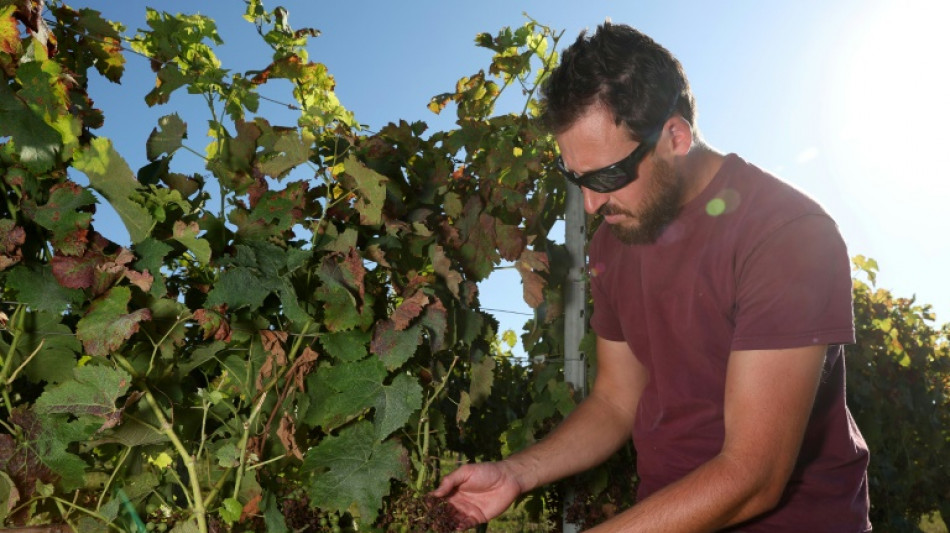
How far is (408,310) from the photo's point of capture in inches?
91.4

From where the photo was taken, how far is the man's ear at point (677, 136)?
2.27 metres

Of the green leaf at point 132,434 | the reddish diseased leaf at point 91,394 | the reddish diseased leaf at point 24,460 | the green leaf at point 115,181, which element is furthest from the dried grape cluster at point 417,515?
the green leaf at point 115,181

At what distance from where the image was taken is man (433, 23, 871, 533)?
6.19 feet

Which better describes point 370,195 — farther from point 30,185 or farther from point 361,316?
point 30,185

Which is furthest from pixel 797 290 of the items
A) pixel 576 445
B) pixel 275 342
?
pixel 275 342

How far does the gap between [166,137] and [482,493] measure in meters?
1.28

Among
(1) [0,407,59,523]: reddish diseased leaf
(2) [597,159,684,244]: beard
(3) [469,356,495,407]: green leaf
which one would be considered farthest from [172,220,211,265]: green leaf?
(2) [597,159,684,244]: beard

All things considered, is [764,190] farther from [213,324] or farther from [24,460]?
[24,460]

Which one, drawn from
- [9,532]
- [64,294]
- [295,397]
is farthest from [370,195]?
[9,532]

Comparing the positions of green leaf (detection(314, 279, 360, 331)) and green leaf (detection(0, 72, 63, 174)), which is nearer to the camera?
green leaf (detection(0, 72, 63, 174))

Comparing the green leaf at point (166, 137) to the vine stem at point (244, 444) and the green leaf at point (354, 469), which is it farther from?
the green leaf at point (354, 469)

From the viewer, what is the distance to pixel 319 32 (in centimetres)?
275

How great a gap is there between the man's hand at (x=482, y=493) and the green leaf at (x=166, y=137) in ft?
3.78

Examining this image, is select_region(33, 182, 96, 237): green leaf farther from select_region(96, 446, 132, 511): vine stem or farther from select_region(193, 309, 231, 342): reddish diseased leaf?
select_region(96, 446, 132, 511): vine stem
